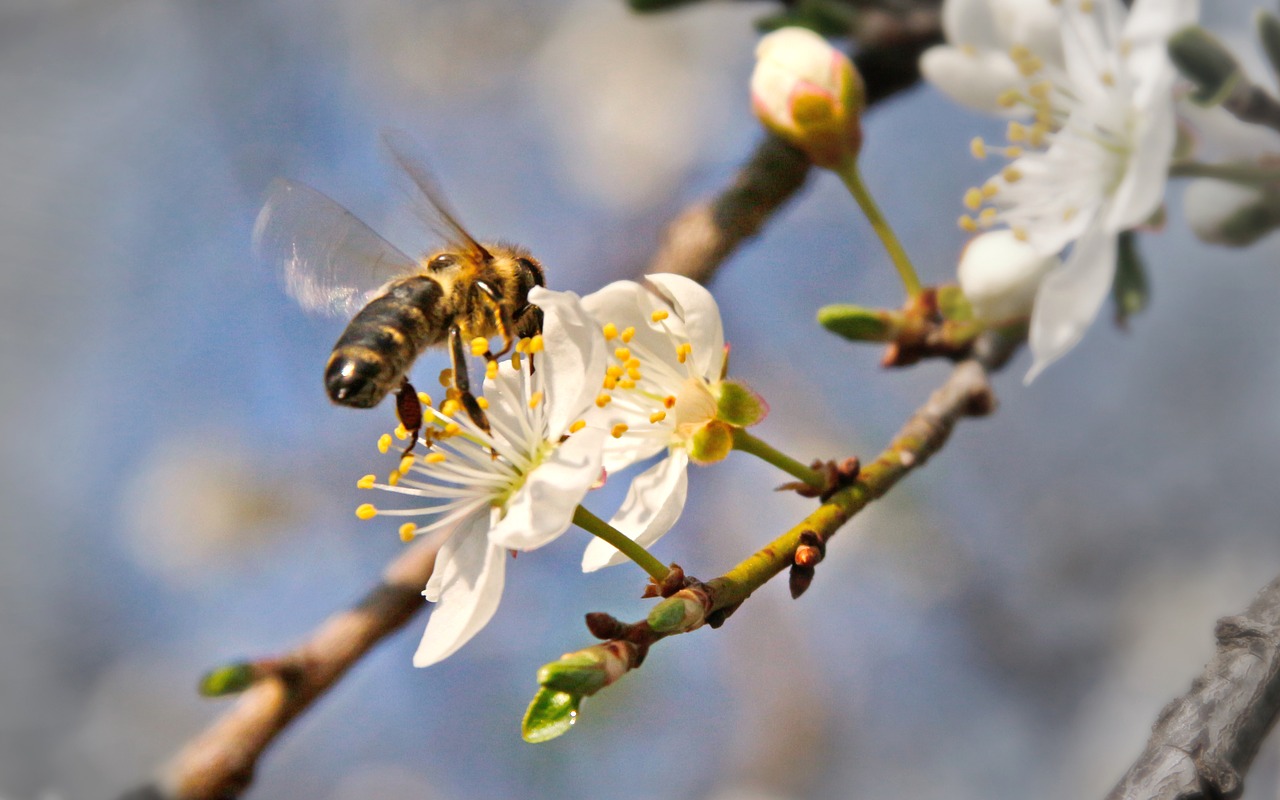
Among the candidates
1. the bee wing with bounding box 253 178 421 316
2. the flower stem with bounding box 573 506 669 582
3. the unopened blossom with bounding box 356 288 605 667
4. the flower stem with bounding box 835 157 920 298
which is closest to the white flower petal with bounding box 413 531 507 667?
the unopened blossom with bounding box 356 288 605 667

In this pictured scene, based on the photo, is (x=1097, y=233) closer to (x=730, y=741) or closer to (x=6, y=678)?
(x=730, y=741)

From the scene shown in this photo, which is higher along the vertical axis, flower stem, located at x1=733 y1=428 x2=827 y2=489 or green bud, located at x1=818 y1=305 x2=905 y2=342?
flower stem, located at x1=733 y1=428 x2=827 y2=489

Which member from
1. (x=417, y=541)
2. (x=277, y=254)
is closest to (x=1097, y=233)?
(x=277, y=254)

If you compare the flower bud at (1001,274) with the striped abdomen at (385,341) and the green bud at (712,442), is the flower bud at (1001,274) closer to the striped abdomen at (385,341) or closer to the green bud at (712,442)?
the green bud at (712,442)

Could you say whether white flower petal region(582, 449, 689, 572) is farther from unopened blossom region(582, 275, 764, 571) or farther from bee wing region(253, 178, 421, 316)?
bee wing region(253, 178, 421, 316)

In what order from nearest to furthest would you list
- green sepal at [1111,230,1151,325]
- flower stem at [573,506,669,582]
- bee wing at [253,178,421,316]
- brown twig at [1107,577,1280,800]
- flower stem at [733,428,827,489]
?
brown twig at [1107,577,1280,800] → flower stem at [573,506,669,582] → flower stem at [733,428,827,489] → bee wing at [253,178,421,316] → green sepal at [1111,230,1151,325]

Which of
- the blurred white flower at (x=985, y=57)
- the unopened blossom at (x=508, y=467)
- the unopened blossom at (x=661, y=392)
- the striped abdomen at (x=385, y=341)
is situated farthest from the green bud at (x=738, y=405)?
the blurred white flower at (x=985, y=57)
